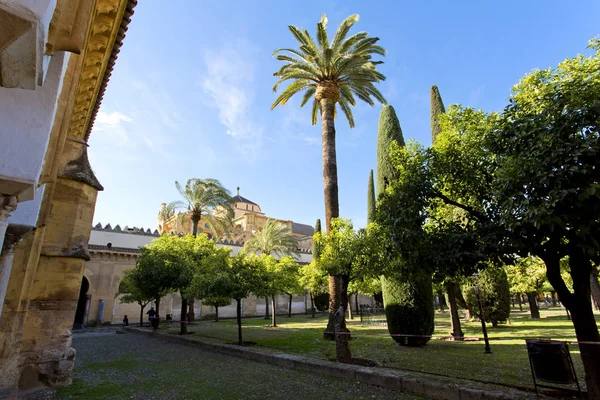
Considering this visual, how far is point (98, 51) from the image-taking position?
463 centimetres

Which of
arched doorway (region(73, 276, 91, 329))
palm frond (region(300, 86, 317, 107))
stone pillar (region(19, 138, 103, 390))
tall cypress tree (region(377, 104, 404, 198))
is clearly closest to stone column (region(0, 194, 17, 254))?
stone pillar (region(19, 138, 103, 390))


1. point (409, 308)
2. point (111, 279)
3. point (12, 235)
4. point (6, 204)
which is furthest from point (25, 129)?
point (111, 279)

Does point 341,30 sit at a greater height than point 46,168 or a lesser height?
greater

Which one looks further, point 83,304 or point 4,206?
point 83,304

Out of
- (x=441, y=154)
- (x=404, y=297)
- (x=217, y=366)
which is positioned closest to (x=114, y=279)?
(x=217, y=366)

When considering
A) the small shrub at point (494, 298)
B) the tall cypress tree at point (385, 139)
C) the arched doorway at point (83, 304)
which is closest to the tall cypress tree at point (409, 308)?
the tall cypress tree at point (385, 139)

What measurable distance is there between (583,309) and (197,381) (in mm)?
7416

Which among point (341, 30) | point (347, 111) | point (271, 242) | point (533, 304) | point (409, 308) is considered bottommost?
point (533, 304)

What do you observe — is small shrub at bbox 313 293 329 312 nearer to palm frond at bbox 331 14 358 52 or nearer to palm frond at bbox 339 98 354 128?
palm frond at bbox 339 98 354 128

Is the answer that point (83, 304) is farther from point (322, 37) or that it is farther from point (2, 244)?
point (2, 244)

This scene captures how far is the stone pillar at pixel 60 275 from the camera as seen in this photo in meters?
6.41

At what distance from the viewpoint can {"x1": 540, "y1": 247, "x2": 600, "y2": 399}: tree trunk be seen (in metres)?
4.86

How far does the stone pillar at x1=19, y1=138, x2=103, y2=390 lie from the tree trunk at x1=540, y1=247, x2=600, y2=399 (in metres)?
9.27

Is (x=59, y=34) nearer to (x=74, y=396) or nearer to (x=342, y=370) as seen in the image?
(x=74, y=396)
